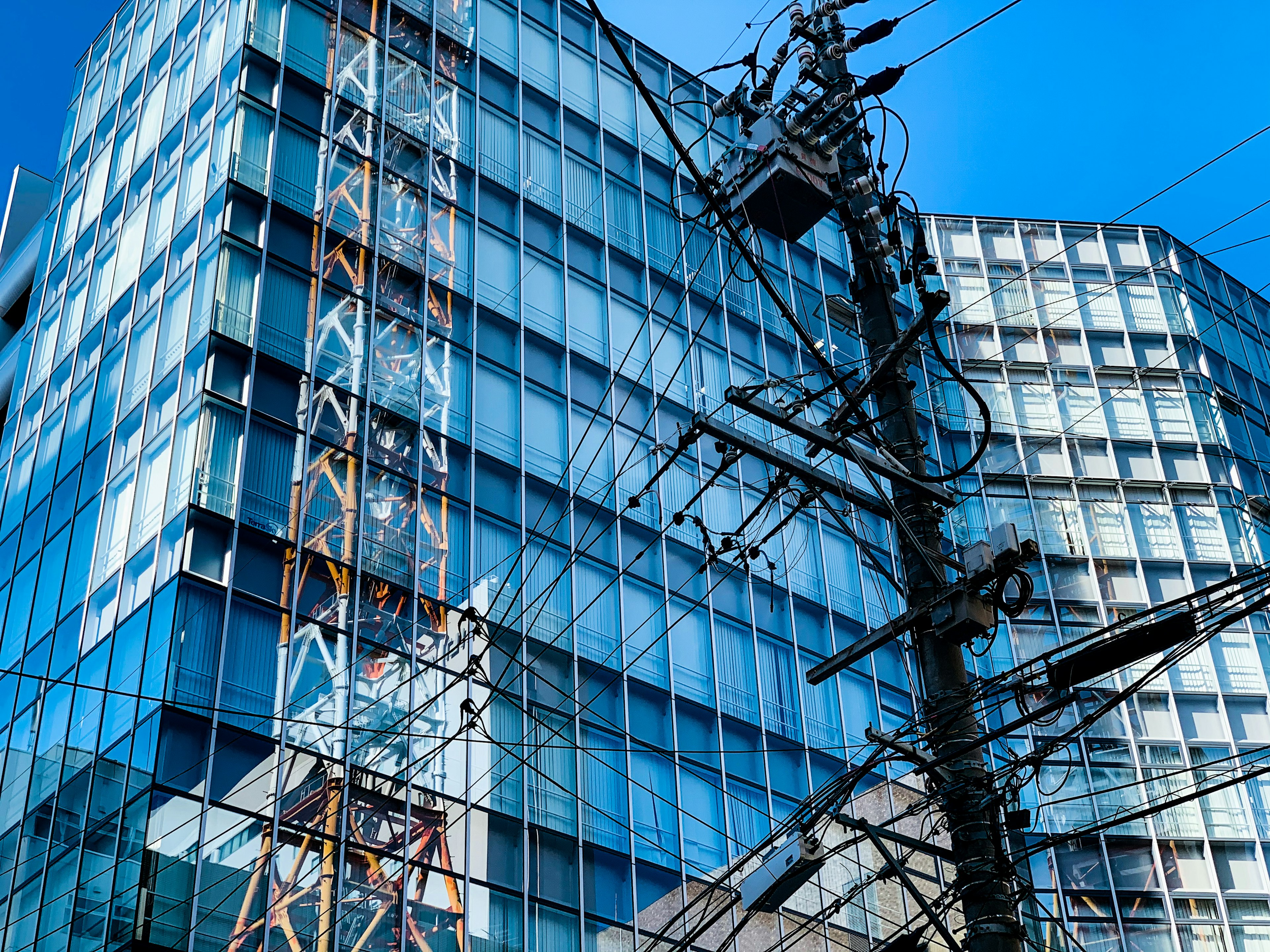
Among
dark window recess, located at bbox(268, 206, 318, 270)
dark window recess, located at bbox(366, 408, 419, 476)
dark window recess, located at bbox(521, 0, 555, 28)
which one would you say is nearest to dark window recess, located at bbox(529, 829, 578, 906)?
dark window recess, located at bbox(366, 408, 419, 476)

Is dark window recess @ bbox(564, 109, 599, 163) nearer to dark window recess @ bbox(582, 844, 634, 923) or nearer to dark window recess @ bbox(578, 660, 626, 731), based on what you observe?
dark window recess @ bbox(578, 660, 626, 731)

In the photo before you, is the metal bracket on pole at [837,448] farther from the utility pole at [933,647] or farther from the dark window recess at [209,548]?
the dark window recess at [209,548]

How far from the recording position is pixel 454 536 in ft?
94.2

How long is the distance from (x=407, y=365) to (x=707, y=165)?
1495 cm

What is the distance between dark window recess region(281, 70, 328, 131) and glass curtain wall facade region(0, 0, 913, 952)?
119mm

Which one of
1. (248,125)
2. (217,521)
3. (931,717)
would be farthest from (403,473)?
(931,717)

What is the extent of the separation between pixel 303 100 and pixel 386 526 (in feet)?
33.1

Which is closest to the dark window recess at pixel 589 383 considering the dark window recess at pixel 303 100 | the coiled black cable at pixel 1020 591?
the dark window recess at pixel 303 100

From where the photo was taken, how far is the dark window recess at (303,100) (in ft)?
102

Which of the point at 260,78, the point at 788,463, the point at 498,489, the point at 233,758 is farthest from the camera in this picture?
the point at 260,78

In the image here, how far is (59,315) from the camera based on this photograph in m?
33.8

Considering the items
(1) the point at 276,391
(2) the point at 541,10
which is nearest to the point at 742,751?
(1) the point at 276,391

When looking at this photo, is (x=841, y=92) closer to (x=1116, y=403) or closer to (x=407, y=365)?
(x=407, y=365)

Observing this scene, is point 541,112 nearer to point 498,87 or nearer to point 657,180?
point 498,87
